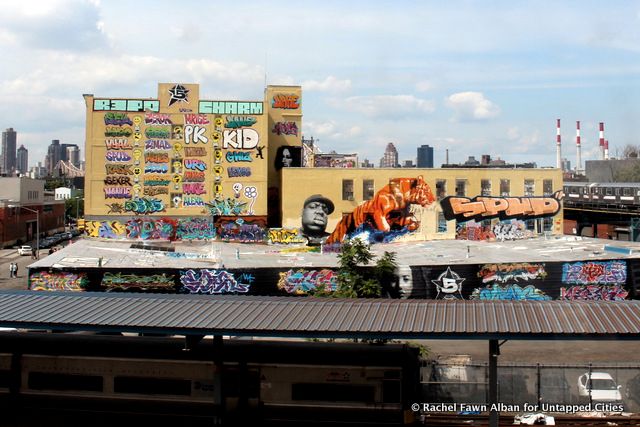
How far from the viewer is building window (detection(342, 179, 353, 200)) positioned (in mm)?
59375

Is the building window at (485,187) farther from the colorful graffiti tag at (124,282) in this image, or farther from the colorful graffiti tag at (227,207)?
the colorful graffiti tag at (124,282)

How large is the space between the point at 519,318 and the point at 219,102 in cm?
4641

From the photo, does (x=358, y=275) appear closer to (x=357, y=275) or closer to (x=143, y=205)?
(x=357, y=275)

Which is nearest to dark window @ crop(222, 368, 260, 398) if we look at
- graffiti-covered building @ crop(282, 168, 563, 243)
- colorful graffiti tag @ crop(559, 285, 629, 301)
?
colorful graffiti tag @ crop(559, 285, 629, 301)

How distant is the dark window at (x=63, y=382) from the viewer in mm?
21000

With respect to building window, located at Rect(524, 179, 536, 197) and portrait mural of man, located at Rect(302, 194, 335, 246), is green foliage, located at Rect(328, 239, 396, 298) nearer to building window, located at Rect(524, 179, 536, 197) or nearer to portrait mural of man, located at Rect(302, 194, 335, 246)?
portrait mural of man, located at Rect(302, 194, 335, 246)

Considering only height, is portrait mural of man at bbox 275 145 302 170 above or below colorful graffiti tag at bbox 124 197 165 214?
above

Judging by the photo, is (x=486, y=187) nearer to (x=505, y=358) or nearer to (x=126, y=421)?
(x=505, y=358)

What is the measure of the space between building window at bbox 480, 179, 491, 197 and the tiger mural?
464cm

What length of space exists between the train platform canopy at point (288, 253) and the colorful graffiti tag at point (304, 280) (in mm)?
743

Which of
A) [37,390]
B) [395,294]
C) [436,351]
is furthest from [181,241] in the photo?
[37,390]

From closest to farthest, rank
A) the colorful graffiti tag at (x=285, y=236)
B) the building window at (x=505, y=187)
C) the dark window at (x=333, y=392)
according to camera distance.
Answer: the dark window at (x=333, y=392) < the colorful graffiti tag at (x=285, y=236) < the building window at (x=505, y=187)

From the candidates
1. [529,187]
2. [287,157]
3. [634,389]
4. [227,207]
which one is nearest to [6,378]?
[634,389]

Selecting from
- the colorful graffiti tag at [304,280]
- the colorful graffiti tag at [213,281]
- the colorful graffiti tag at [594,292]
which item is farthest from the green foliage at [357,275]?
the colorful graffiti tag at [594,292]
